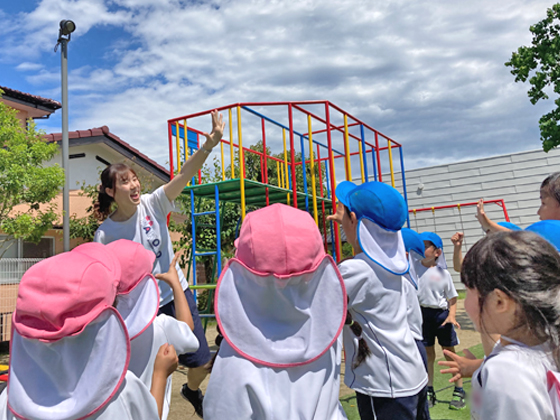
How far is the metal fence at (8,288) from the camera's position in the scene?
8617 mm

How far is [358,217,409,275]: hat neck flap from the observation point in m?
2.24

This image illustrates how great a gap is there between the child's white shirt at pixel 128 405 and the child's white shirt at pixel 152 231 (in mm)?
1380

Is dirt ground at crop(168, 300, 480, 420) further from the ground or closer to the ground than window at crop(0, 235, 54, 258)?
closer to the ground

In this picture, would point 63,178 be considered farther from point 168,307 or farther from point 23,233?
point 168,307

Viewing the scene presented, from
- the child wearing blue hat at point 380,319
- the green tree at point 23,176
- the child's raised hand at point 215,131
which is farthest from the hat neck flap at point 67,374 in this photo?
the green tree at point 23,176

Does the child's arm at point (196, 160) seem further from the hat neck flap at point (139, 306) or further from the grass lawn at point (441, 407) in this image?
the grass lawn at point (441, 407)

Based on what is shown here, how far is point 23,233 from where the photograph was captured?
6895mm

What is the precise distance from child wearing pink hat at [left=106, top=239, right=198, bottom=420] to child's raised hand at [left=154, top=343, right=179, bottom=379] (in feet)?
0.27

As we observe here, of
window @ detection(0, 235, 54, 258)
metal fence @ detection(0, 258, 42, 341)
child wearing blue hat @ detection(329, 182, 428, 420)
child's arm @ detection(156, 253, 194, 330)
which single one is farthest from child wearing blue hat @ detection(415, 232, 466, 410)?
window @ detection(0, 235, 54, 258)

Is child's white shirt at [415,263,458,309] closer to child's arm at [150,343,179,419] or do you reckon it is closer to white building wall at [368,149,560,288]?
child's arm at [150,343,179,419]

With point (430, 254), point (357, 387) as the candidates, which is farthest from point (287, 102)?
point (357, 387)

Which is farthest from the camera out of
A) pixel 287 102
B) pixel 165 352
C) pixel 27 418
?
pixel 287 102

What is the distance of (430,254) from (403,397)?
3.42 metres

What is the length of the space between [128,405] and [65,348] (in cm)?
27
